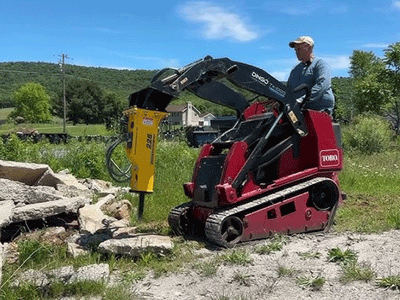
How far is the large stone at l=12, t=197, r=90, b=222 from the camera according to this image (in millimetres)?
6423

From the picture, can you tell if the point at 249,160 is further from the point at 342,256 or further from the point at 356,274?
the point at 356,274

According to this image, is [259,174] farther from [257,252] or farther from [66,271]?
[66,271]

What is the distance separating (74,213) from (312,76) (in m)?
3.71

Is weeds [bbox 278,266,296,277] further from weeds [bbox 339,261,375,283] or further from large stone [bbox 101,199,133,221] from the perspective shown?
large stone [bbox 101,199,133,221]

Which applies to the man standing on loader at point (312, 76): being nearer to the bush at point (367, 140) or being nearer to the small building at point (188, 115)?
the bush at point (367, 140)

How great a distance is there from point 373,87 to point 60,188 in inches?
1229

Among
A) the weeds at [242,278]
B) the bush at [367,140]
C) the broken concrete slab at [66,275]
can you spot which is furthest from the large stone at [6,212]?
the bush at [367,140]

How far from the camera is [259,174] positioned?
634 centimetres

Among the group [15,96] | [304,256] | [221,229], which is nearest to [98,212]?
[221,229]

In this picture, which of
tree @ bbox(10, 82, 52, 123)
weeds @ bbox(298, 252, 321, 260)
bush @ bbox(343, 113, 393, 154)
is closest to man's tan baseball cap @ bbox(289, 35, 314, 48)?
weeds @ bbox(298, 252, 321, 260)

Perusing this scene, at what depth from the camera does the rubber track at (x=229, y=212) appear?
5638 millimetres

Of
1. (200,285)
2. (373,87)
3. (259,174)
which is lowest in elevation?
(200,285)

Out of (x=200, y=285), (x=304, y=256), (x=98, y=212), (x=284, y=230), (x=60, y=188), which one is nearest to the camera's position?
(x=200, y=285)

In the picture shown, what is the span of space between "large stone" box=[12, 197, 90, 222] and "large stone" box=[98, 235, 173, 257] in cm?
155
